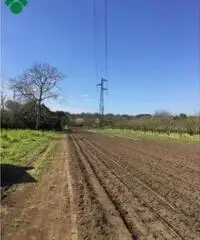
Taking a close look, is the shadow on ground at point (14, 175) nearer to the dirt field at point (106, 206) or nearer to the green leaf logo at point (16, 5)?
the dirt field at point (106, 206)

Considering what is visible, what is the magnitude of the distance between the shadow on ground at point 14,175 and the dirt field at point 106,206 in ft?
1.67

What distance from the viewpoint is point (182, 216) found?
25.5 feet

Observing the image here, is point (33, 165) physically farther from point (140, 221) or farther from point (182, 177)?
point (140, 221)

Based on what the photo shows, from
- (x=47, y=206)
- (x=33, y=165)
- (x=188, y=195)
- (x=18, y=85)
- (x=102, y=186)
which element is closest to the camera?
(x=47, y=206)

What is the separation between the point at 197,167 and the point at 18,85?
56024mm

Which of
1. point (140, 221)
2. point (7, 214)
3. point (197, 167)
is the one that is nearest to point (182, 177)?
point (197, 167)

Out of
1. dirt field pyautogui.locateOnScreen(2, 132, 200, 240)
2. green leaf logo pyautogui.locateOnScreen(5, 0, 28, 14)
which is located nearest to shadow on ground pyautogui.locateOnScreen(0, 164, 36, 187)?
dirt field pyautogui.locateOnScreen(2, 132, 200, 240)

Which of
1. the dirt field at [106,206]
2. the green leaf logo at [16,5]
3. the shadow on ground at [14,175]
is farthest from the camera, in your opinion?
the shadow on ground at [14,175]

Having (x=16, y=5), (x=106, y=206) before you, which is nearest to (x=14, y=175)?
(x=106, y=206)

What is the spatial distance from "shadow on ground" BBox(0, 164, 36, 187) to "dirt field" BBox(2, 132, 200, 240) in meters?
0.51

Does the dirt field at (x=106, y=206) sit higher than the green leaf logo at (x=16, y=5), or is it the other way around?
the green leaf logo at (x=16, y=5)

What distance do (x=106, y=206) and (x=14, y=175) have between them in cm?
529

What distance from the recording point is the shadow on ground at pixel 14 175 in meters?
11.8

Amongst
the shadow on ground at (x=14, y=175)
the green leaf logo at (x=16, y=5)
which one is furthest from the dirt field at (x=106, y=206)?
the green leaf logo at (x=16, y=5)
